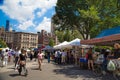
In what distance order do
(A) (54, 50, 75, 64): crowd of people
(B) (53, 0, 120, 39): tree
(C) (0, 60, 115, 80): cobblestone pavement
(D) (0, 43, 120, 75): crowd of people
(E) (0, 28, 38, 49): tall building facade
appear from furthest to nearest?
(E) (0, 28, 38, 49): tall building facade, (B) (53, 0, 120, 39): tree, (A) (54, 50, 75, 64): crowd of people, (D) (0, 43, 120, 75): crowd of people, (C) (0, 60, 115, 80): cobblestone pavement

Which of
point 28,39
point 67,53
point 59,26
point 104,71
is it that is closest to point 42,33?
point 28,39

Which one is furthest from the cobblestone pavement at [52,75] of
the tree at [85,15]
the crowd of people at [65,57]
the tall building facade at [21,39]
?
the tall building facade at [21,39]

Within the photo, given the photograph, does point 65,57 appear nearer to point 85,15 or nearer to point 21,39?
point 85,15

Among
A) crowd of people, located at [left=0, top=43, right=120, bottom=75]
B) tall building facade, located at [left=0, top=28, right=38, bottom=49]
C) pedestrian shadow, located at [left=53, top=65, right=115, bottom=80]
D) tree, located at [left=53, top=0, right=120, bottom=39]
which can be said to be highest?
tall building facade, located at [left=0, top=28, right=38, bottom=49]

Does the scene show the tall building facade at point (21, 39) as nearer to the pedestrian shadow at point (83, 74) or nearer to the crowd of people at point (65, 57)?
the crowd of people at point (65, 57)

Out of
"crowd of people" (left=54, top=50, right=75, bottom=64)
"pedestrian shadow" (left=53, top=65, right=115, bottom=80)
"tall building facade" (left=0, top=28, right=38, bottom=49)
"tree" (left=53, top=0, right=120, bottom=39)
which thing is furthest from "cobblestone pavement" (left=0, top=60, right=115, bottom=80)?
"tall building facade" (left=0, top=28, right=38, bottom=49)

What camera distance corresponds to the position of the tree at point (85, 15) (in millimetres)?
32469

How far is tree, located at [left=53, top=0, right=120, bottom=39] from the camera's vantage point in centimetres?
3247

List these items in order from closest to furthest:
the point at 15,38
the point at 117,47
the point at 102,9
Result: the point at 117,47, the point at 102,9, the point at 15,38

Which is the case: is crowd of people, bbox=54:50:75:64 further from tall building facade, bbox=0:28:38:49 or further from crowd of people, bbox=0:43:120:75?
tall building facade, bbox=0:28:38:49

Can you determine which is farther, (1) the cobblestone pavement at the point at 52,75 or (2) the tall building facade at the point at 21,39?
(2) the tall building facade at the point at 21,39

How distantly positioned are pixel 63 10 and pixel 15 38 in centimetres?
13672

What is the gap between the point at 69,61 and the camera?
29688 millimetres

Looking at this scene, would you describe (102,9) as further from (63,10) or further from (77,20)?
(63,10)
